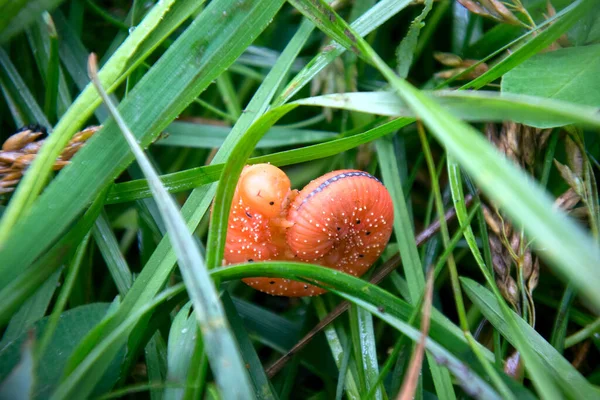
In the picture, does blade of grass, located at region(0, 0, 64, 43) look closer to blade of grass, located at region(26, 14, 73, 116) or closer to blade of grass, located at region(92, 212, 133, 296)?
blade of grass, located at region(26, 14, 73, 116)

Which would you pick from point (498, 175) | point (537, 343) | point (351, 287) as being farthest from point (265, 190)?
point (537, 343)

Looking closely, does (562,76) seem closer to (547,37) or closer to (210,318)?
(547,37)

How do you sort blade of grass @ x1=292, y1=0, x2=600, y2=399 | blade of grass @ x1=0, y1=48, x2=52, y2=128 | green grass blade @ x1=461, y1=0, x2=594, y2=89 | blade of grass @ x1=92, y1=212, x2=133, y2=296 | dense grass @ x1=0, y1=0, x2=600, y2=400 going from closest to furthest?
blade of grass @ x1=292, y1=0, x2=600, y2=399 → dense grass @ x1=0, y1=0, x2=600, y2=400 → green grass blade @ x1=461, y1=0, x2=594, y2=89 → blade of grass @ x1=92, y1=212, x2=133, y2=296 → blade of grass @ x1=0, y1=48, x2=52, y2=128

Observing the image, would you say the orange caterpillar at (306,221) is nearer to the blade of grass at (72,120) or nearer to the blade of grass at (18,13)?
the blade of grass at (72,120)

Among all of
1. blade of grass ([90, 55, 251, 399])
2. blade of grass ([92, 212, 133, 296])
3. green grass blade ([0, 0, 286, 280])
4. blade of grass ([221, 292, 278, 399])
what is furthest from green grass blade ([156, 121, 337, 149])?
blade of grass ([90, 55, 251, 399])

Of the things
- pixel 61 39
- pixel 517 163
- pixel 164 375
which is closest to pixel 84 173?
pixel 164 375

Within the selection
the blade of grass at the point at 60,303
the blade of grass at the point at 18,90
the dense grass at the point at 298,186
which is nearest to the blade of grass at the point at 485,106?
the dense grass at the point at 298,186

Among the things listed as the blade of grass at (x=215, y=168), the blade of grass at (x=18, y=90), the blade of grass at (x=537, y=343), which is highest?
the blade of grass at (x=18, y=90)
